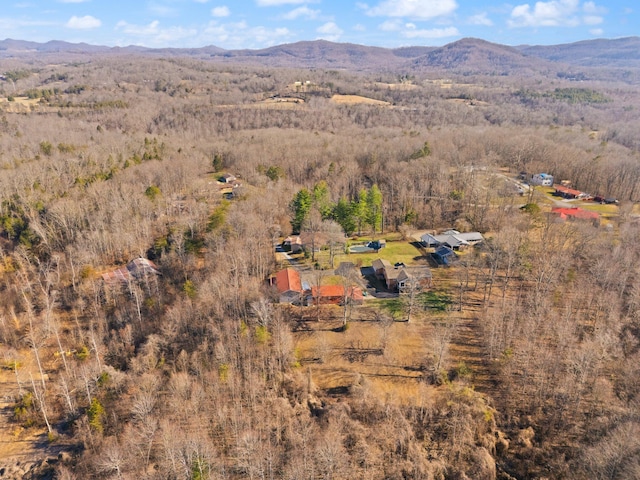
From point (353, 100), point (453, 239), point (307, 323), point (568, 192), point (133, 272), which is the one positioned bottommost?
point (307, 323)

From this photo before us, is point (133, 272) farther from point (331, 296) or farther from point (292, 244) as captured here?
point (331, 296)


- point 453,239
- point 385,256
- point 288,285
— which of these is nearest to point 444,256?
point 453,239

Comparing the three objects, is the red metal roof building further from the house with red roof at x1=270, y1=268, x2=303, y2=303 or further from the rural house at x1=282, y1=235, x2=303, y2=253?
the house with red roof at x1=270, y1=268, x2=303, y2=303

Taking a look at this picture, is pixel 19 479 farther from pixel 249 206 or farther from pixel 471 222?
pixel 471 222

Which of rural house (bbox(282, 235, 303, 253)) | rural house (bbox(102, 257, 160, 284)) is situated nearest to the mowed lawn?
rural house (bbox(282, 235, 303, 253))

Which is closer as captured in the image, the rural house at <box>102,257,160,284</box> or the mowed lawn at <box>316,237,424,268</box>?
the rural house at <box>102,257,160,284</box>

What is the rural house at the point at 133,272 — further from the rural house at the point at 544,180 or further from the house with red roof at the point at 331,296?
the rural house at the point at 544,180

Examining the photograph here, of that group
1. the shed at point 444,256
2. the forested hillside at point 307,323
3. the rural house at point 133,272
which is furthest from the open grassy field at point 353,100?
the rural house at point 133,272
